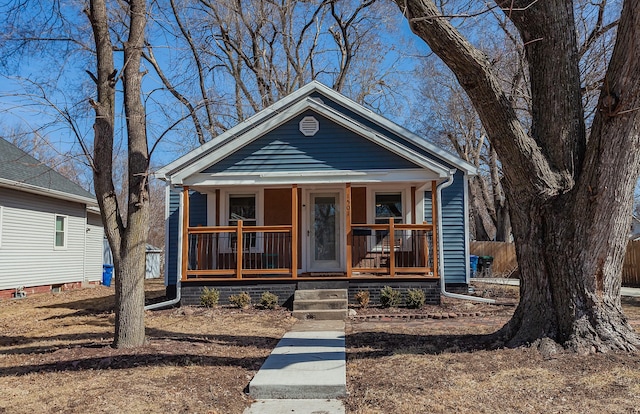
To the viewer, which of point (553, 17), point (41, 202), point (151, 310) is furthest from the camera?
point (41, 202)

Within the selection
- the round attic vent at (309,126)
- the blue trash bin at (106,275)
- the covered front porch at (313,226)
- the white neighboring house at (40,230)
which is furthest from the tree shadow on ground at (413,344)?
the blue trash bin at (106,275)

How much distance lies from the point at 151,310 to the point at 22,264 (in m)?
6.57

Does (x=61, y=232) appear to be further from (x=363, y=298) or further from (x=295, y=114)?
(x=363, y=298)

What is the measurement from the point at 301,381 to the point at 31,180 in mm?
13310

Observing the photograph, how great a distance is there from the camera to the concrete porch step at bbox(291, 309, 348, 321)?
958 cm

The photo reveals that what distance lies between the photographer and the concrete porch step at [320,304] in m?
9.99

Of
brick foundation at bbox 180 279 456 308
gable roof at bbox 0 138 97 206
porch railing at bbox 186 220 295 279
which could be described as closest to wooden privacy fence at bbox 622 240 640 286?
brick foundation at bbox 180 279 456 308

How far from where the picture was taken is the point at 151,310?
10766mm

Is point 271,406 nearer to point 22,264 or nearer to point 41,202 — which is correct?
point 22,264

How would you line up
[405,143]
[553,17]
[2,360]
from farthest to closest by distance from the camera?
1. [405,143]
2. [2,360]
3. [553,17]

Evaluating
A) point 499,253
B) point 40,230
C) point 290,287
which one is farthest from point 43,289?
point 499,253

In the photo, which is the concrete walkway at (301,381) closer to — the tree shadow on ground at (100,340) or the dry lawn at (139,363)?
the dry lawn at (139,363)

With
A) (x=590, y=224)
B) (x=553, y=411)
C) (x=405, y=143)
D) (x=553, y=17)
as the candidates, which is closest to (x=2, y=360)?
(x=553, y=411)

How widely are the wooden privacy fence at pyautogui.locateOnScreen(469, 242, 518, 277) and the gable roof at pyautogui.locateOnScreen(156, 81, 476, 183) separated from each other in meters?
10.8
